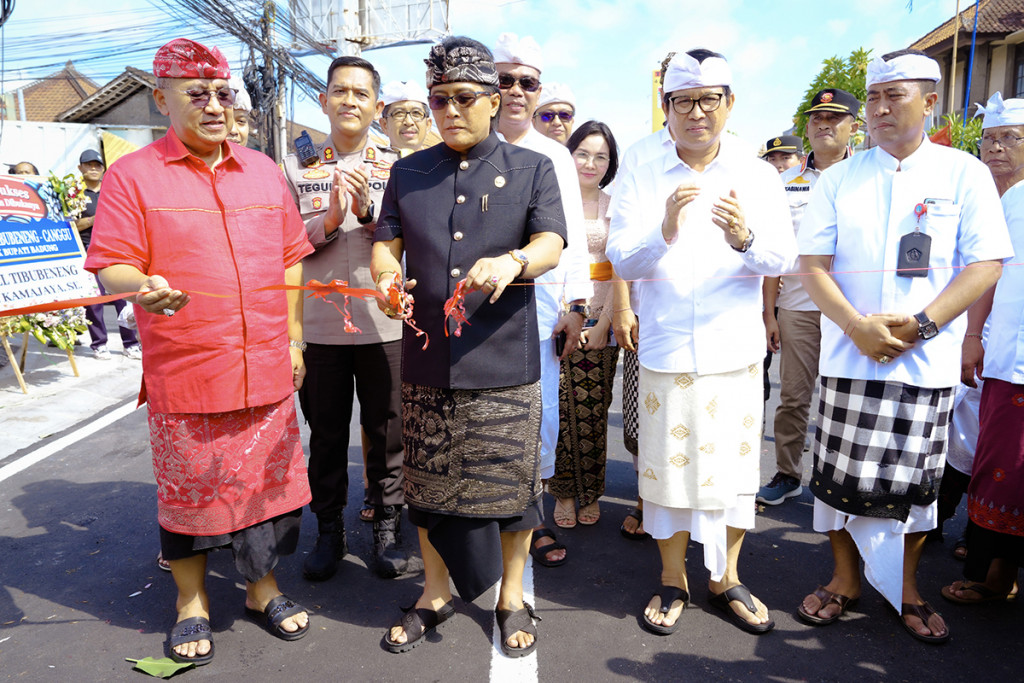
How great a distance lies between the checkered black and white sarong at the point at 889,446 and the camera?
2740 millimetres

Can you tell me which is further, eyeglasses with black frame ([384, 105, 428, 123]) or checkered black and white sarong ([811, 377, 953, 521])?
eyeglasses with black frame ([384, 105, 428, 123])

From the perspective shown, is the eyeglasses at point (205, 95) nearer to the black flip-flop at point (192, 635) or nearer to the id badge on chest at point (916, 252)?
the black flip-flop at point (192, 635)

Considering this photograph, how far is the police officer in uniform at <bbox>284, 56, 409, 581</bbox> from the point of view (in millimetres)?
3365

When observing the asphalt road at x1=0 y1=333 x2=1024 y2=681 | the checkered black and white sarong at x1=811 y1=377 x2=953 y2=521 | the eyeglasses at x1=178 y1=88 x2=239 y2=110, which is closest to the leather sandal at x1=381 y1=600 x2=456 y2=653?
the asphalt road at x1=0 y1=333 x2=1024 y2=681

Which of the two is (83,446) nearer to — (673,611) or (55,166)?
(673,611)

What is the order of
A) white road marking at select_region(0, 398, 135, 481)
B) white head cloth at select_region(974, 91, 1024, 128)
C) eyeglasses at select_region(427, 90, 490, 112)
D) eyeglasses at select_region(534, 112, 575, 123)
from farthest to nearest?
white road marking at select_region(0, 398, 135, 481) < eyeglasses at select_region(534, 112, 575, 123) < white head cloth at select_region(974, 91, 1024, 128) < eyeglasses at select_region(427, 90, 490, 112)

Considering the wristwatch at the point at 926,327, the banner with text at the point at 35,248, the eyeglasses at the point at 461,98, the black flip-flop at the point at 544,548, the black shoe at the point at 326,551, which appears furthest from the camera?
the banner with text at the point at 35,248

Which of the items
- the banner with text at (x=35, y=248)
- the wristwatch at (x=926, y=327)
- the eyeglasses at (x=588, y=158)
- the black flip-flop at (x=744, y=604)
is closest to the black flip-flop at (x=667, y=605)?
the black flip-flop at (x=744, y=604)

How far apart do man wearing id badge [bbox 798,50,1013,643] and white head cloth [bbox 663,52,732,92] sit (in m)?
0.61

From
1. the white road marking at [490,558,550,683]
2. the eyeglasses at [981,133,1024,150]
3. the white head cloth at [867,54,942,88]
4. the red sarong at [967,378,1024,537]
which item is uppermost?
the white head cloth at [867,54,942,88]

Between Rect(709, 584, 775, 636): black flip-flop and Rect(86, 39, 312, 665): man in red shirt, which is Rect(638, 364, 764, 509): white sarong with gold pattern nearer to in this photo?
Rect(709, 584, 775, 636): black flip-flop

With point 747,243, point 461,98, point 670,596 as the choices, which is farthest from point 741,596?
point 461,98

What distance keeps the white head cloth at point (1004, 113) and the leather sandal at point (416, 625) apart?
3.28 m

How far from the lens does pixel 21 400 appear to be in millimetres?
6344
